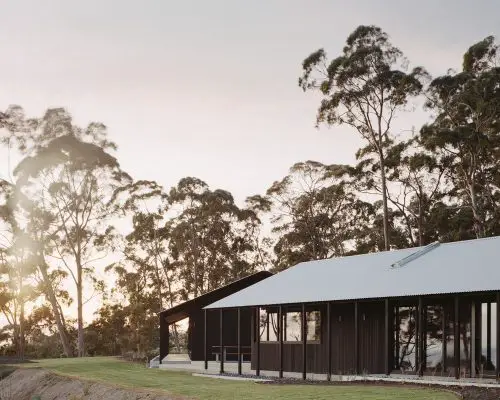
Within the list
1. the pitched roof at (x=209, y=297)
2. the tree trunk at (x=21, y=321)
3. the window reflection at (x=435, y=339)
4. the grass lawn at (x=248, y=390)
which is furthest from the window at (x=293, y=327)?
the tree trunk at (x=21, y=321)

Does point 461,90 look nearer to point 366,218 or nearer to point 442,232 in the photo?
point 442,232

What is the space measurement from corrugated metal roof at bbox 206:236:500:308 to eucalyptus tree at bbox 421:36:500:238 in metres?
13.6

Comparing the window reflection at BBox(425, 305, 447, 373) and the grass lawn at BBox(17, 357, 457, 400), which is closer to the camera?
the grass lawn at BBox(17, 357, 457, 400)

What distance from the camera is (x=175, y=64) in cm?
2762

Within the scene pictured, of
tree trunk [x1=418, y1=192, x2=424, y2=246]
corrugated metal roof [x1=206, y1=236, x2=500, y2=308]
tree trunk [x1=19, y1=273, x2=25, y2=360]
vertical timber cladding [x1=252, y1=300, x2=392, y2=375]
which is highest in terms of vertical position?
tree trunk [x1=418, y1=192, x2=424, y2=246]

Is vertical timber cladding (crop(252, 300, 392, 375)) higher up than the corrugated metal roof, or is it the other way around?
the corrugated metal roof

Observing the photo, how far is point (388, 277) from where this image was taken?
23.2m

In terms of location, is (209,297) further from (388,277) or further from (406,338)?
(406,338)

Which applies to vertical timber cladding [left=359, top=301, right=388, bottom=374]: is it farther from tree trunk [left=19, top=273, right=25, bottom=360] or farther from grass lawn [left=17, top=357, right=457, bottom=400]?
tree trunk [left=19, top=273, right=25, bottom=360]

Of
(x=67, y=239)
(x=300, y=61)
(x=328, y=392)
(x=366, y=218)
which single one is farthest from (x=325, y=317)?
(x=67, y=239)

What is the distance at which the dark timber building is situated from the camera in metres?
20.5

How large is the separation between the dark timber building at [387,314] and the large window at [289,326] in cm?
3

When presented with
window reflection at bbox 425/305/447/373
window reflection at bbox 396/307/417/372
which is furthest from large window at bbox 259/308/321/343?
window reflection at bbox 425/305/447/373

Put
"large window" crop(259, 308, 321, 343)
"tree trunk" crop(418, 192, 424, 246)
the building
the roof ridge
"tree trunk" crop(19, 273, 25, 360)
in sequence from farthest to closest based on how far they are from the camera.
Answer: "tree trunk" crop(19, 273, 25, 360), "tree trunk" crop(418, 192, 424, 246), the building, "large window" crop(259, 308, 321, 343), the roof ridge
